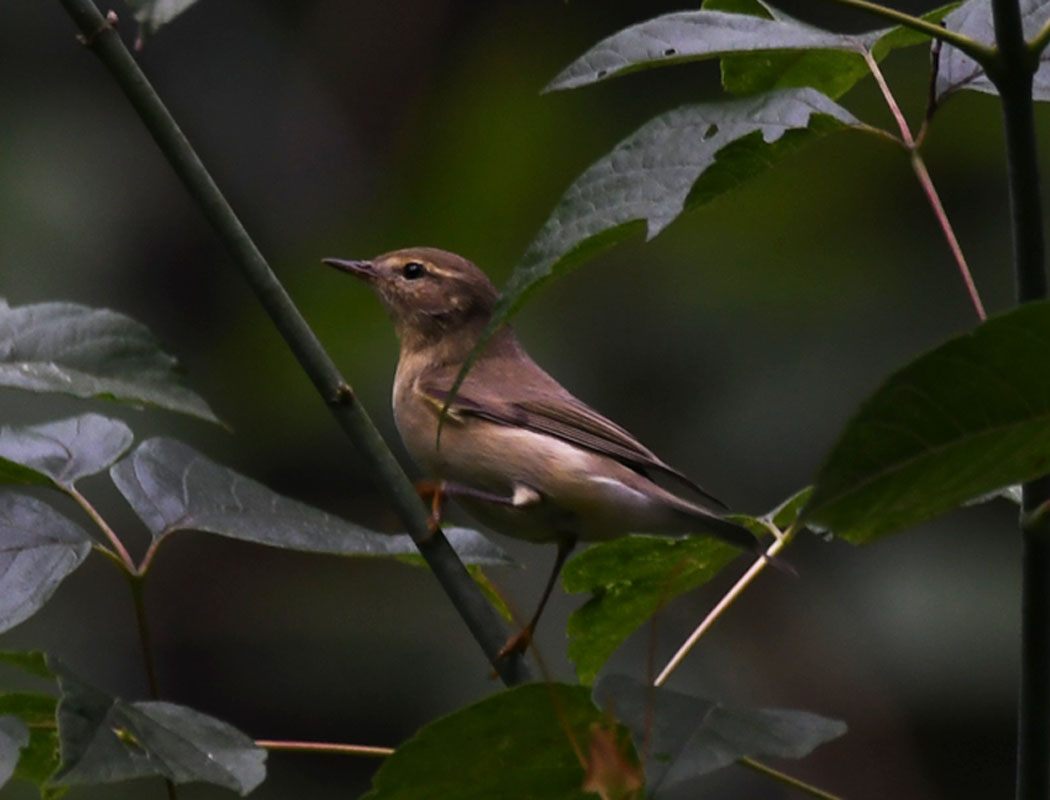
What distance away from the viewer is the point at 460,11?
26.8ft

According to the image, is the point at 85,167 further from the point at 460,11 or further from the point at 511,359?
the point at 511,359

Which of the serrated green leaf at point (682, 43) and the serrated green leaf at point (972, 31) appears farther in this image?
the serrated green leaf at point (972, 31)

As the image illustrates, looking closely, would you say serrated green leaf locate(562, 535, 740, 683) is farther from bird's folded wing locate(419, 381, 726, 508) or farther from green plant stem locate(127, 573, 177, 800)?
bird's folded wing locate(419, 381, 726, 508)

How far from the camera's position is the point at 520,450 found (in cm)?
355

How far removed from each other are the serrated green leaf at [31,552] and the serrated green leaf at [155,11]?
24.5 inches

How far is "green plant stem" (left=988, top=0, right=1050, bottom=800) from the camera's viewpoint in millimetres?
1600

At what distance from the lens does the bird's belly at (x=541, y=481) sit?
3342mm

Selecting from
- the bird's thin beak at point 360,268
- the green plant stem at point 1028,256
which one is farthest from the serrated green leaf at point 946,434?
the bird's thin beak at point 360,268

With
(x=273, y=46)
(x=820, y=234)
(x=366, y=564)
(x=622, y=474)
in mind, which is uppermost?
(x=273, y=46)

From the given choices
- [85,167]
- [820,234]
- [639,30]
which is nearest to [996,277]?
[820,234]

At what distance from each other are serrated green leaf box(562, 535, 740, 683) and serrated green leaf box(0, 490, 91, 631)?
67cm

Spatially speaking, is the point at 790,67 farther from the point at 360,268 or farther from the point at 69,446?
the point at 360,268

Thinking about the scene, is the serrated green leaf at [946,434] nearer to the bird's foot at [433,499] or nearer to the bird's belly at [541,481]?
the bird's foot at [433,499]

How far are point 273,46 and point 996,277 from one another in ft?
12.7
